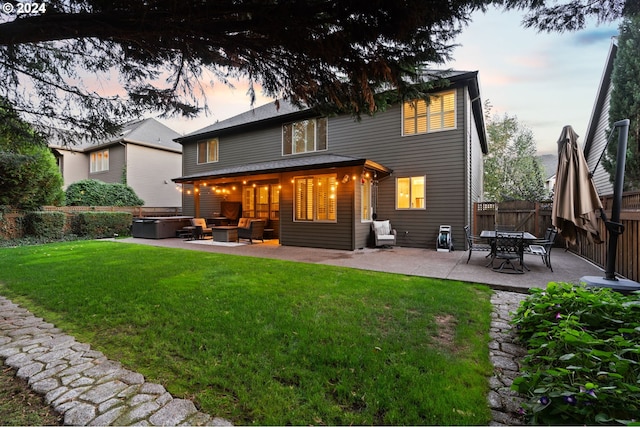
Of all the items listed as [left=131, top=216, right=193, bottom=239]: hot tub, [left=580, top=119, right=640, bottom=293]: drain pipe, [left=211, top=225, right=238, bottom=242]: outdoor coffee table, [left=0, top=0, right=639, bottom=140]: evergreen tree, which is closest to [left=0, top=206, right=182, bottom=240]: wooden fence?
[left=131, top=216, right=193, bottom=239]: hot tub

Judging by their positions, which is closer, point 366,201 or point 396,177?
point 366,201

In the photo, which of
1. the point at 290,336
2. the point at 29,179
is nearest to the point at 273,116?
the point at 29,179

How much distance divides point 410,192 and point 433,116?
2740mm

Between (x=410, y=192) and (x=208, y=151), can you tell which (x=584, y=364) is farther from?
(x=208, y=151)

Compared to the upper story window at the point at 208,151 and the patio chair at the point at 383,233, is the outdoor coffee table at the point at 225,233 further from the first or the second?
the patio chair at the point at 383,233

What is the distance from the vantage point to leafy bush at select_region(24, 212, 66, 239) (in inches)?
429

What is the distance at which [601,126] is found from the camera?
12023 millimetres

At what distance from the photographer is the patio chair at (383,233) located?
9.40 m

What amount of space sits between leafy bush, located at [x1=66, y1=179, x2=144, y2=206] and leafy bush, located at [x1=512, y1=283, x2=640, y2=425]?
741 inches

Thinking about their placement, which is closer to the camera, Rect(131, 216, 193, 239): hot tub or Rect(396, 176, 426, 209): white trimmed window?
Rect(396, 176, 426, 209): white trimmed window

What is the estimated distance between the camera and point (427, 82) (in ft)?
12.2

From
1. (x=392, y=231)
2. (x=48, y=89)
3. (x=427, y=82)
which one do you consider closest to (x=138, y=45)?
(x=48, y=89)

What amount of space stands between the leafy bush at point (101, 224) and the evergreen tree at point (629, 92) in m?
19.6

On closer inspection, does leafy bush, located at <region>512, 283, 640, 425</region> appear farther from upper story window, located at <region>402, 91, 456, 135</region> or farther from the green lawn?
upper story window, located at <region>402, 91, 456, 135</region>
